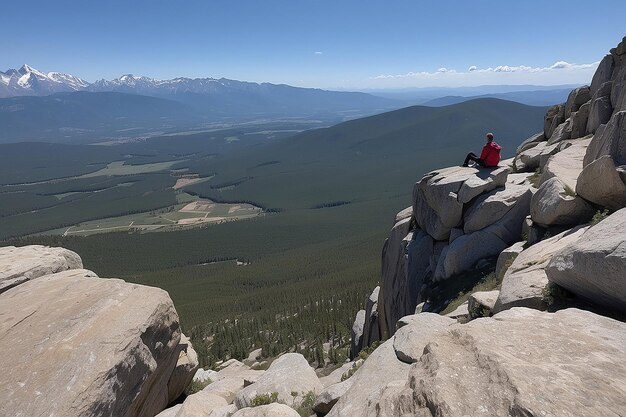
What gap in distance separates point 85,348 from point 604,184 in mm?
23276

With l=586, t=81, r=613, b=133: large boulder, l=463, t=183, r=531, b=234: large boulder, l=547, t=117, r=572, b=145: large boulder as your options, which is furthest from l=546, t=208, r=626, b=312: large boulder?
l=547, t=117, r=572, b=145: large boulder

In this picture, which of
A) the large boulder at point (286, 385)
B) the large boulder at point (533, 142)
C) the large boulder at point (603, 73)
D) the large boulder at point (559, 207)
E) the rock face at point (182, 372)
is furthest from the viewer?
the large boulder at point (533, 142)

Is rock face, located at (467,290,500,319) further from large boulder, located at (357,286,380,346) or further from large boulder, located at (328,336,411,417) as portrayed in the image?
large boulder, located at (357,286,380,346)

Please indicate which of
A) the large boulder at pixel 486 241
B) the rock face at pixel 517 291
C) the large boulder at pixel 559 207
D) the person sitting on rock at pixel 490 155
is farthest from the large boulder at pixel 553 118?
the large boulder at pixel 559 207

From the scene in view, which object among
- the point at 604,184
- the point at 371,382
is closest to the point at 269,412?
the point at 371,382

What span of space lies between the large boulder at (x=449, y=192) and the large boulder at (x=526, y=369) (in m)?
15.9

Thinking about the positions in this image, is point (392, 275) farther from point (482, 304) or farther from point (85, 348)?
point (85, 348)

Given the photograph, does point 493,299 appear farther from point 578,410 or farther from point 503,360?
point 578,410

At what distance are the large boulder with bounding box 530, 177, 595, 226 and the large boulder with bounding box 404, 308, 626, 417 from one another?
9.41m

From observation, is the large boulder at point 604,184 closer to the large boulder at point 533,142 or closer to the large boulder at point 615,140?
the large boulder at point 615,140

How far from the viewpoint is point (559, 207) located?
19.5 meters

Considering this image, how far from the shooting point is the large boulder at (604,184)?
1677 centimetres

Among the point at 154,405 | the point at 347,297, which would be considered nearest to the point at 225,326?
the point at 347,297

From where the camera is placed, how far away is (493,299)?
16.4 metres
